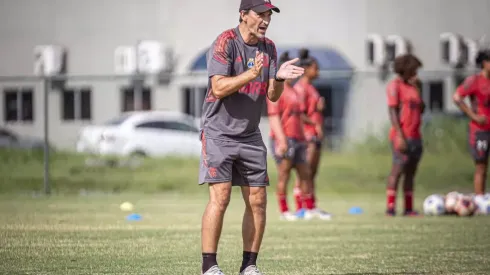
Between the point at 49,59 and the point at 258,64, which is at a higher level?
the point at 49,59

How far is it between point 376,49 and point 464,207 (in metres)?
22.0

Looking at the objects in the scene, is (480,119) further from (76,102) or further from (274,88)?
(76,102)

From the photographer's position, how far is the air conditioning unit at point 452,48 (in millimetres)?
37031

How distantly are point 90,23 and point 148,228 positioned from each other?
85.0ft

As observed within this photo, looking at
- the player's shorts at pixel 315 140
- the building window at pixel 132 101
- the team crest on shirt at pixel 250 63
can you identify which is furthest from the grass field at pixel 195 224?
the building window at pixel 132 101

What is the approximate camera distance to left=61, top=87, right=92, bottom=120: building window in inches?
985

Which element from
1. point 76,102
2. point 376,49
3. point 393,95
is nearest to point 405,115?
point 393,95

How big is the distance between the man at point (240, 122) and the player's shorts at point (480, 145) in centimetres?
777

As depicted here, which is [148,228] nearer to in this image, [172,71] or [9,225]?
[9,225]

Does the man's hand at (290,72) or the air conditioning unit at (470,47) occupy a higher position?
the air conditioning unit at (470,47)

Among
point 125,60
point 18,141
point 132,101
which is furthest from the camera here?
point 125,60

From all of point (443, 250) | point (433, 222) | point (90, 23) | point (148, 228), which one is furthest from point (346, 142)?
point (90, 23)

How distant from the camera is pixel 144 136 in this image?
82.6 ft

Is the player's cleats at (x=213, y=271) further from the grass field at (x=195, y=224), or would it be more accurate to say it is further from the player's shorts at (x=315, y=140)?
the player's shorts at (x=315, y=140)
